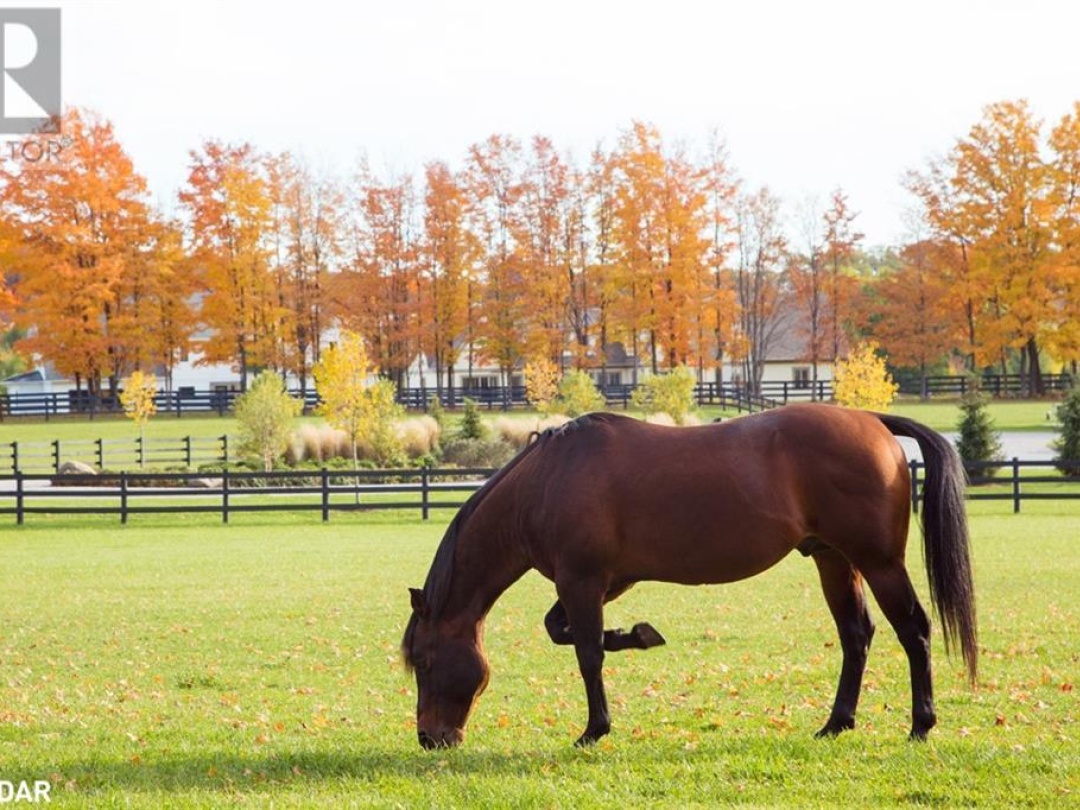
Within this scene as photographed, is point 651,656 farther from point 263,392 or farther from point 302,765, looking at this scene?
point 263,392

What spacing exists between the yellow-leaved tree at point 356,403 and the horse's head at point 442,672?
25.5m

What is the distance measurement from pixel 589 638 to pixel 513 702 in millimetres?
2041

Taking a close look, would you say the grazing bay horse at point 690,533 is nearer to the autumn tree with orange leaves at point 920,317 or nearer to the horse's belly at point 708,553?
the horse's belly at point 708,553

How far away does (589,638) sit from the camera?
641cm

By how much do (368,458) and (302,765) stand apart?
28.4 meters

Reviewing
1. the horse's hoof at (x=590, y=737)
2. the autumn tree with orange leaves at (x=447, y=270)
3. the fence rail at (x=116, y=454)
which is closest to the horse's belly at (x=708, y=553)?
the horse's hoof at (x=590, y=737)

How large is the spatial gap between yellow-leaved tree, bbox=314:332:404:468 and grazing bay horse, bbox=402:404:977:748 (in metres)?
25.5

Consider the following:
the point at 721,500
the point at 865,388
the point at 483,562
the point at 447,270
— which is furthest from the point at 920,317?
the point at 483,562

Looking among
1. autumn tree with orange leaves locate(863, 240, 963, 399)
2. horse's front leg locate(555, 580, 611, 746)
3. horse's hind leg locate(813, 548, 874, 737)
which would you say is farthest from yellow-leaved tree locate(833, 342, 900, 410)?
horse's front leg locate(555, 580, 611, 746)

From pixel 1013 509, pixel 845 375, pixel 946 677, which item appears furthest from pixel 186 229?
pixel 946 677

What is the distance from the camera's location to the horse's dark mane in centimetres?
663

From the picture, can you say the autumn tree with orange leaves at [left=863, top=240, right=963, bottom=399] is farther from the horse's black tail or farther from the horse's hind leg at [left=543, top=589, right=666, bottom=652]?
the horse's hind leg at [left=543, top=589, right=666, bottom=652]

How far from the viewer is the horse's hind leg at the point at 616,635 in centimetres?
631

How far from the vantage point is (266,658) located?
1055 centimetres
